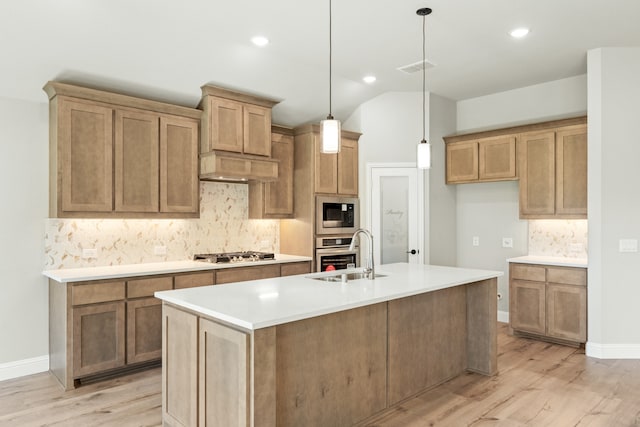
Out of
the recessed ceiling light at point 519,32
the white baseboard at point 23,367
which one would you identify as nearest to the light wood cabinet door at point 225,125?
the white baseboard at point 23,367

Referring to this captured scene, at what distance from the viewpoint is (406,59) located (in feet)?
14.6

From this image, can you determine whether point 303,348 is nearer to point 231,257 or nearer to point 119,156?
point 231,257

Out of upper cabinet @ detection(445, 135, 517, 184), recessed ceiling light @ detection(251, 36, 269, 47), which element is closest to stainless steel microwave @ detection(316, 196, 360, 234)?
upper cabinet @ detection(445, 135, 517, 184)

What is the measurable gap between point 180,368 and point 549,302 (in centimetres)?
382

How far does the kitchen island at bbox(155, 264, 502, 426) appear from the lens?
7.00 feet

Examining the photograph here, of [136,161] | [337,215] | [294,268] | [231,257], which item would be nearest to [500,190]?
[337,215]

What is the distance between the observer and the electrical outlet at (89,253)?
159 inches

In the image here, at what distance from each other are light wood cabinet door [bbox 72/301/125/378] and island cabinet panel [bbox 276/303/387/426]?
6.51 feet

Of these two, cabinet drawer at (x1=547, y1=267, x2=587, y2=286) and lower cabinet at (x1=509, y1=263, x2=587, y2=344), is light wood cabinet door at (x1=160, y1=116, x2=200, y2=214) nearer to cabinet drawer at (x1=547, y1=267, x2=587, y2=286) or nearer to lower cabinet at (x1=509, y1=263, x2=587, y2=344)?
lower cabinet at (x1=509, y1=263, x2=587, y2=344)

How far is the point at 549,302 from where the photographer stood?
458 cm

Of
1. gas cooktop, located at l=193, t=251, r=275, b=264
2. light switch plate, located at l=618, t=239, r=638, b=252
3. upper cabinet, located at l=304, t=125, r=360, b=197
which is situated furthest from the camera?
upper cabinet, located at l=304, t=125, r=360, b=197

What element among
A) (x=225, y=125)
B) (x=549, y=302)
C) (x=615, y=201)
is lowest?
(x=549, y=302)

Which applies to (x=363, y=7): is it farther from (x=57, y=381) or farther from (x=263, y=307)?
(x=57, y=381)

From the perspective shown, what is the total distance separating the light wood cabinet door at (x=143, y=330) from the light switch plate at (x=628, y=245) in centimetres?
436
